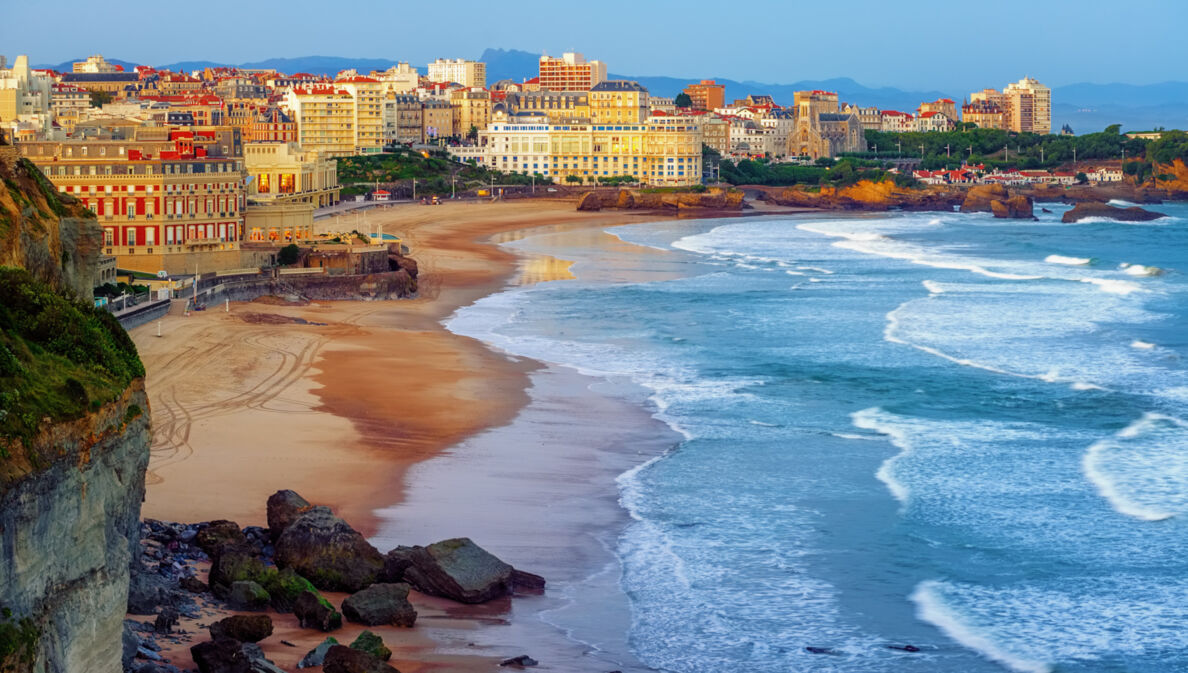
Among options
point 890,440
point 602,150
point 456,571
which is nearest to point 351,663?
point 456,571

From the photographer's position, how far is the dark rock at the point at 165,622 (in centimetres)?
1384

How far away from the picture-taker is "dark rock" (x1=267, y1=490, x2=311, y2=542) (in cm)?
1722

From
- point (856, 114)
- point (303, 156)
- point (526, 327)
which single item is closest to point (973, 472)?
point (526, 327)

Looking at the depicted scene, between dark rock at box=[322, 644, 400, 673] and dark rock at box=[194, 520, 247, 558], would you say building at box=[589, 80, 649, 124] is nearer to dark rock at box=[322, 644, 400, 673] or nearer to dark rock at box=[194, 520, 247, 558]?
dark rock at box=[194, 520, 247, 558]

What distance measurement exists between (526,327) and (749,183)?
84.8 meters

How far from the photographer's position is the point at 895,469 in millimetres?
22375

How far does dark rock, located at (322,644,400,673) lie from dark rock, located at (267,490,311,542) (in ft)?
13.2

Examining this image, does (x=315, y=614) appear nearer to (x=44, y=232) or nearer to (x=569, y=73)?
(x=44, y=232)

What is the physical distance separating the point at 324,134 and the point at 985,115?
99.0m

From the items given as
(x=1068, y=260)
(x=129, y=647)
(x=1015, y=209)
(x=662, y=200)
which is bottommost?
(x=129, y=647)

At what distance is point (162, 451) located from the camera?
21.9 metres

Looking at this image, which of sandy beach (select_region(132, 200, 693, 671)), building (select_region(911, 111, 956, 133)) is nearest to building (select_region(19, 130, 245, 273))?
sandy beach (select_region(132, 200, 693, 671))

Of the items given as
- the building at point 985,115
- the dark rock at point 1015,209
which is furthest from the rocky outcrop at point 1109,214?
the building at point 985,115

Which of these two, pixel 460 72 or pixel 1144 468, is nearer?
pixel 1144 468
